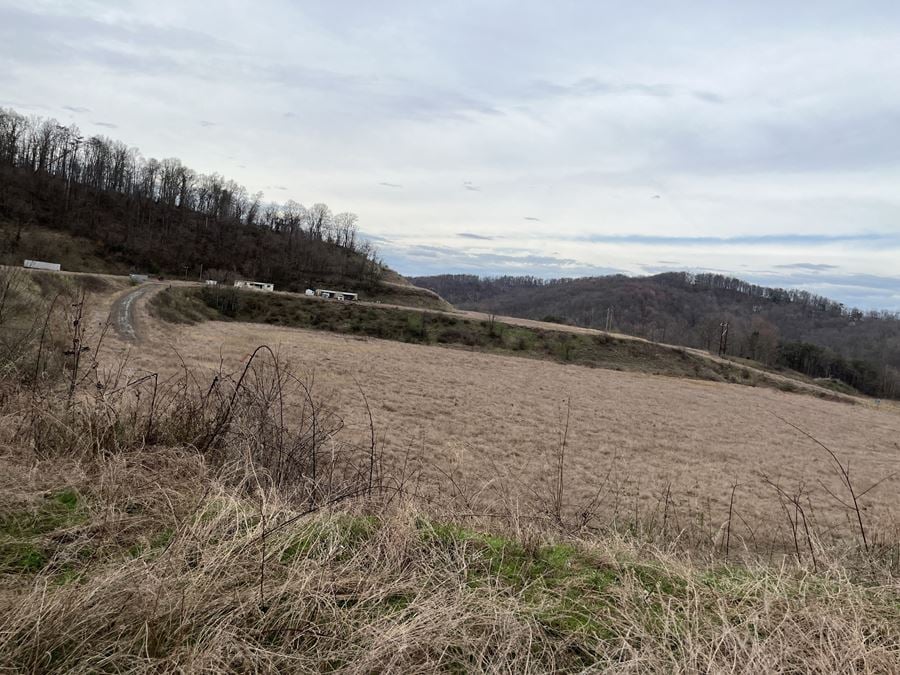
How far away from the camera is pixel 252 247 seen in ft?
320

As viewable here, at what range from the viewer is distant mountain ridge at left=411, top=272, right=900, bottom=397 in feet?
288

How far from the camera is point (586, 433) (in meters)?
22.4

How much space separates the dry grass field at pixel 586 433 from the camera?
44.5 feet

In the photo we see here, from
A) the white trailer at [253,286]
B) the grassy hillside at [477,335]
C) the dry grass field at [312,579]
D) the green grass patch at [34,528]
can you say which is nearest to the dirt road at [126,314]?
the grassy hillside at [477,335]

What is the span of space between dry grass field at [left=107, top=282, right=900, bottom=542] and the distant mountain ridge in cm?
4731

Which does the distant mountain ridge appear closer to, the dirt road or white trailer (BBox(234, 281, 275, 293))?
white trailer (BBox(234, 281, 275, 293))

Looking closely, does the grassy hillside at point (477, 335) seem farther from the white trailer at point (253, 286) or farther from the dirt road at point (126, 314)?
the dirt road at point (126, 314)

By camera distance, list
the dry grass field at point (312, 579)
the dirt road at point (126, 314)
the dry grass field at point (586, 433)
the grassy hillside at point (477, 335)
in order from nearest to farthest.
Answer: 1. the dry grass field at point (312, 579)
2. the dry grass field at point (586, 433)
3. the dirt road at point (126, 314)
4. the grassy hillside at point (477, 335)

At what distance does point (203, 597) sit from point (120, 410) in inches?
146

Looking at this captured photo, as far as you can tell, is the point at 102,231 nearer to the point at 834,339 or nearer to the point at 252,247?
the point at 252,247

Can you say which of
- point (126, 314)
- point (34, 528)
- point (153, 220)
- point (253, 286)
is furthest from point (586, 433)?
point (153, 220)

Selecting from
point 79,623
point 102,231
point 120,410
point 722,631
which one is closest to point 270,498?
point 79,623

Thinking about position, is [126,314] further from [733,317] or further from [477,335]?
[733,317]

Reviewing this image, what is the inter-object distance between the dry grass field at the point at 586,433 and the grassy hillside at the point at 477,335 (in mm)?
9092
